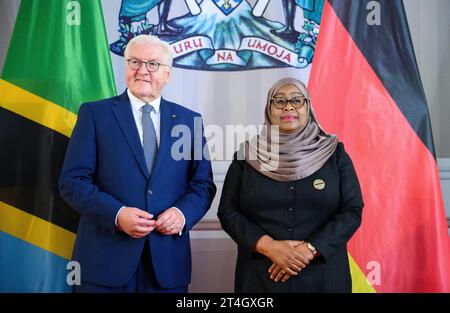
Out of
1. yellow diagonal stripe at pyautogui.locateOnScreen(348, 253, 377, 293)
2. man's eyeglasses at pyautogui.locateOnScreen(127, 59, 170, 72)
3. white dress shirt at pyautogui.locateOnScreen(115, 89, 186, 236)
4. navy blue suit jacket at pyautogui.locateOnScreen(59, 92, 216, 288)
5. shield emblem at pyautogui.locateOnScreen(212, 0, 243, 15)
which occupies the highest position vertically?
shield emblem at pyautogui.locateOnScreen(212, 0, 243, 15)

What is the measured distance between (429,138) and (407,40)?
424 mm

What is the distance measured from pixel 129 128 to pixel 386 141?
1.09m

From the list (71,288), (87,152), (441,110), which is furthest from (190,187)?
(441,110)

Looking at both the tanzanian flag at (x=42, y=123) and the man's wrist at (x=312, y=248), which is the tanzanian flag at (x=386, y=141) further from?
the tanzanian flag at (x=42, y=123)

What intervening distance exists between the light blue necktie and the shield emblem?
84cm

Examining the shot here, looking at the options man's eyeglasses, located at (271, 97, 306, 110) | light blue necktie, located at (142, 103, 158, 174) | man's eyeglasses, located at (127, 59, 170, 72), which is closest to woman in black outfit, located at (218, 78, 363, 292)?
man's eyeglasses, located at (271, 97, 306, 110)

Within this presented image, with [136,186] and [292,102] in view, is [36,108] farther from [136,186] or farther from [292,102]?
[292,102]

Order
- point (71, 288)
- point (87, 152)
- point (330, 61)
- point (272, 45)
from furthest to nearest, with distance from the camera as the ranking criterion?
1. point (272, 45)
2. point (330, 61)
3. point (71, 288)
4. point (87, 152)

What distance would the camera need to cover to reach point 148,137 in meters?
1.68

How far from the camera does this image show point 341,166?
5.47 feet

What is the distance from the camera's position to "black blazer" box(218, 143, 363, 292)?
1587mm

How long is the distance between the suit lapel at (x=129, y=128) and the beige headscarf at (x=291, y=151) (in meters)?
0.37

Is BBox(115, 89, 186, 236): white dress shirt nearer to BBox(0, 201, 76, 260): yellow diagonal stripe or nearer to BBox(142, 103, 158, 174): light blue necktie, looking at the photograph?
BBox(142, 103, 158, 174): light blue necktie

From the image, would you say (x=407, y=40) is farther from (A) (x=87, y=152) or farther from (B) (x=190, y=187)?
(A) (x=87, y=152)
